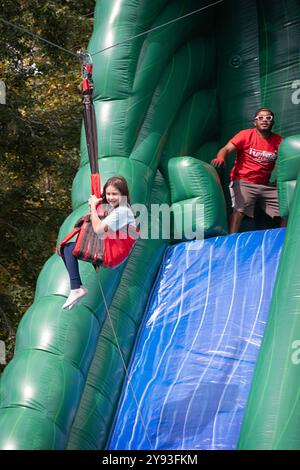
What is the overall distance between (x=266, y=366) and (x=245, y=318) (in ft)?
3.17

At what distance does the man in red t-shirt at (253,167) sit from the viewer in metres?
5.60

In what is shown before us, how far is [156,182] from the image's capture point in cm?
558

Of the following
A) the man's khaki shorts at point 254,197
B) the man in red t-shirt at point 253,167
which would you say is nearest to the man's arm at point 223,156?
the man in red t-shirt at point 253,167

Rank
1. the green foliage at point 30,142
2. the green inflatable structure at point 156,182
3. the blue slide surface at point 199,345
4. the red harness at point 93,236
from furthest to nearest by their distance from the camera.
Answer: the green foliage at point 30,142, the red harness at point 93,236, the blue slide surface at point 199,345, the green inflatable structure at point 156,182

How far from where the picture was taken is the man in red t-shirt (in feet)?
18.4

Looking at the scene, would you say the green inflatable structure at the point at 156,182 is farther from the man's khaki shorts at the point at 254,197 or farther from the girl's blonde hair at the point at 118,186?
the girl's blonde hair at the point at 118,186

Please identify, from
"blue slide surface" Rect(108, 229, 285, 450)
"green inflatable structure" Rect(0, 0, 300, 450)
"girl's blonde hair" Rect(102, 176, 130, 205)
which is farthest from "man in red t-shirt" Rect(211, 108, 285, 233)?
"girl's blonde hair" Rect(102, 176, 130, 205)

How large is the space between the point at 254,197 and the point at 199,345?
120cm

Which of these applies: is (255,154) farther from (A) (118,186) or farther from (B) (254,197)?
(A) (118,186)

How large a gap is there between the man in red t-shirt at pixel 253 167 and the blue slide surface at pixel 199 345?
0.43 m

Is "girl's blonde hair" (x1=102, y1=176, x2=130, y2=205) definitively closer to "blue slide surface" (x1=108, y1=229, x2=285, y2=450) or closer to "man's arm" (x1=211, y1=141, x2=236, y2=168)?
"blue slide surface" (x1=108, y1=229, x2=285, y2=450)

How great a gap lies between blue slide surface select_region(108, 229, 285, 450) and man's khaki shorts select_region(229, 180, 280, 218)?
0.40m
